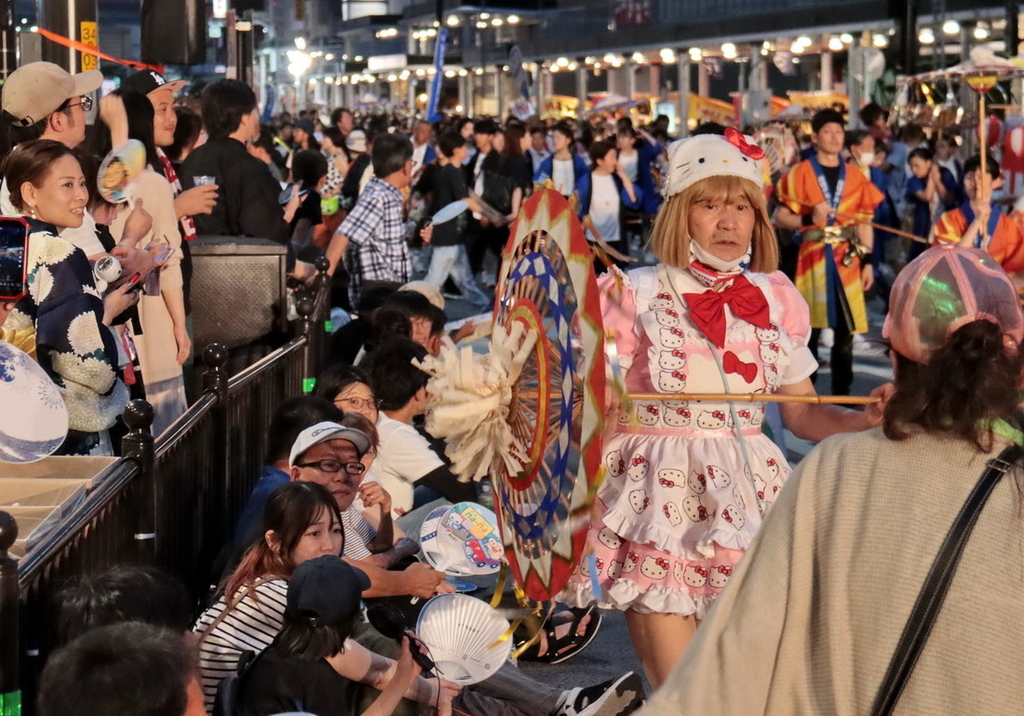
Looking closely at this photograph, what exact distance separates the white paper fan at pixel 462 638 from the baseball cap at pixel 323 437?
0.70 m

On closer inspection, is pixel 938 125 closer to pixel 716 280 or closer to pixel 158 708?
pixel 716 280

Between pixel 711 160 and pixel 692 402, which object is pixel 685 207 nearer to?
pixel 711 160

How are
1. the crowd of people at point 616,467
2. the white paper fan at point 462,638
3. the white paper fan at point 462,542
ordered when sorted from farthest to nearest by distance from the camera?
the white paper fan at point 462,542
the white paper fan at point 462,638
the crowd of people at point 616,467

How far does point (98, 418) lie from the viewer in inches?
215

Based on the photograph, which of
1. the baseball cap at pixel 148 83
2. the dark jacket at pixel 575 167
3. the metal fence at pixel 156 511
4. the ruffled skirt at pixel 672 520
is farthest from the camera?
the dark jacket at pixel 575 167

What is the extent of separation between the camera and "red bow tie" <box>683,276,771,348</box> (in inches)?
181

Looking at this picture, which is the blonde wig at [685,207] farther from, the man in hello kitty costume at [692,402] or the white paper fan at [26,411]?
the white paper fan at [26,411]

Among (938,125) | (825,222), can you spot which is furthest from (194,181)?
(938,125)

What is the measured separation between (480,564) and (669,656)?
196 cm

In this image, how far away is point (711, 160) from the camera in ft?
15.5

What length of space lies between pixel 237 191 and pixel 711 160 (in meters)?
5.59

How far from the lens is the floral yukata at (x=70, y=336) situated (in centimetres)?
541

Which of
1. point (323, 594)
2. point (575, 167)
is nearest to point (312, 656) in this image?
point (323, 594)

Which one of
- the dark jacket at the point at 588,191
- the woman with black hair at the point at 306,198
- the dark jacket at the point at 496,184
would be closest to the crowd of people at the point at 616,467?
the woman with black hair at the point at 306,198
